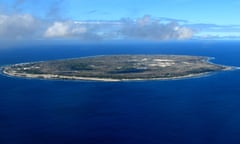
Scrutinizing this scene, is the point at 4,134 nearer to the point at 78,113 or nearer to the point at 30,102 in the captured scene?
the point at 78,113

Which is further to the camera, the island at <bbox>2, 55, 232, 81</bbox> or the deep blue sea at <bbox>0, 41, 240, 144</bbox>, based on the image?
the island at <bbox>2, 55, 232, 81</bbox>

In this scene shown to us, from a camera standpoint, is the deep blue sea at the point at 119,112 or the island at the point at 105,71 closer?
the deep blue sea at the point at 119,112

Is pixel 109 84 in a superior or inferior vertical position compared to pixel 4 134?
superior

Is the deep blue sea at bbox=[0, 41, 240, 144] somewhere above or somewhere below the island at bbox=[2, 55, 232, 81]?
below

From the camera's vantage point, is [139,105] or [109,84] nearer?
[139,105]

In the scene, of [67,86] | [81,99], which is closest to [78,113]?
[81,99]

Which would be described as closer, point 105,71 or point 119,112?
point 119,112

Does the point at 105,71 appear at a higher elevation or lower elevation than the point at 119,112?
higher

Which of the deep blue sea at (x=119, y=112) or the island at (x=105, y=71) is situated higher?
the island at (x=105, y=71)
